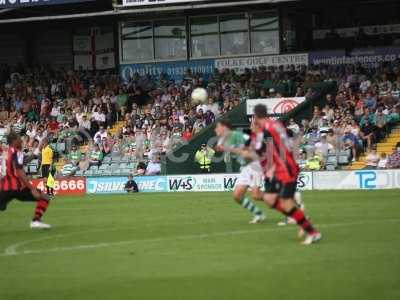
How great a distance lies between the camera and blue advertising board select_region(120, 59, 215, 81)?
41.0 m

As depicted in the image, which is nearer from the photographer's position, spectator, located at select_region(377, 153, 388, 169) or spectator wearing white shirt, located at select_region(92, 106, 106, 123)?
spectator, located at select_region(377, 153, 388, 169)

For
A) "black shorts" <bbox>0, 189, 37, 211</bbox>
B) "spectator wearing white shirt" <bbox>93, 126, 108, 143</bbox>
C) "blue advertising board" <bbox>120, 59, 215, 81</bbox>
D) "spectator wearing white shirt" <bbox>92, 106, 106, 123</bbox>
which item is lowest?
"spectator wearing white shirt" <bbox>93, 126, 108, 143</bbox>

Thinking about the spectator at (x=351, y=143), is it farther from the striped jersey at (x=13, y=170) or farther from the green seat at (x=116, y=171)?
the striped jersey at (x=13, y=170)

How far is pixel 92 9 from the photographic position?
42.0 metres

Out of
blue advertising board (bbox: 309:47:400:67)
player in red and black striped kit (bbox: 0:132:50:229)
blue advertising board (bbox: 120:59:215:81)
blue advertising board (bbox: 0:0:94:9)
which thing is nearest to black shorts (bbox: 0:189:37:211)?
player in red and black striped kit (bbox: 0:132:50:229)

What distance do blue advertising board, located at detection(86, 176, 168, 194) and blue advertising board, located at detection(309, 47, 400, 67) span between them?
31.9 feet

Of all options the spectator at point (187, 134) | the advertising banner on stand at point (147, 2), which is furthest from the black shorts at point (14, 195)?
the advertising banner on stand at point (147, 2)

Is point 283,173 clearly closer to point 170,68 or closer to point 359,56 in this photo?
point 359,56

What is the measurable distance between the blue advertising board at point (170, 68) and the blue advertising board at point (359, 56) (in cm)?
506

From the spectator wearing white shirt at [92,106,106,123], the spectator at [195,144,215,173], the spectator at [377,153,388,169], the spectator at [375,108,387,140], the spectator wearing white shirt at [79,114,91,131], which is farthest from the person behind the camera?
the spectator wearing white shirt at [92,106,106,123]

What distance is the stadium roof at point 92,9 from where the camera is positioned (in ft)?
119

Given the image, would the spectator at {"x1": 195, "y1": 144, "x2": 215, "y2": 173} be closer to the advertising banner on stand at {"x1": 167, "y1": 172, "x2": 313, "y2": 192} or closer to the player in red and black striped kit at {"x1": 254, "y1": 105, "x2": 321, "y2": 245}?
the advertising banner on stand at {"x1": 167, "y1": 172, "x2": 313, "y2": 192}

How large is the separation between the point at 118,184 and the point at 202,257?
814 inches

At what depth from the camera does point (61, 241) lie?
16.2m
